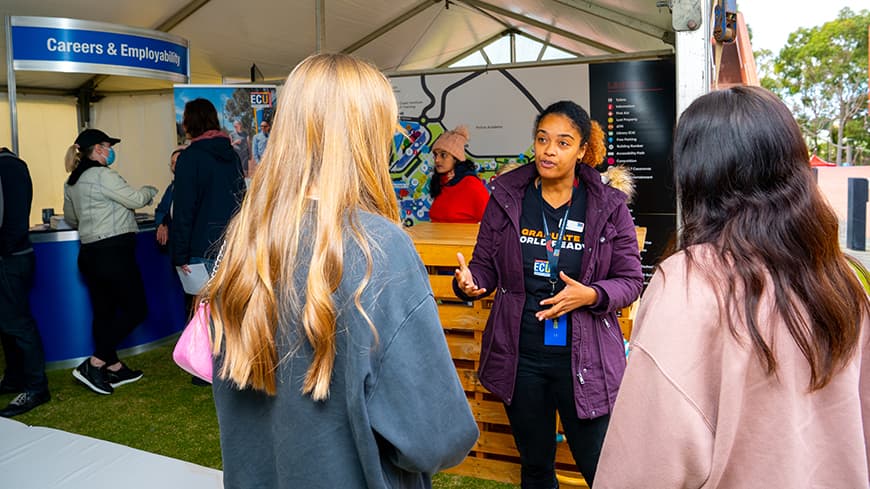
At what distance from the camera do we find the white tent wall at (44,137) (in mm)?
8750

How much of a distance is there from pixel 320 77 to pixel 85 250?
4125 millimetres

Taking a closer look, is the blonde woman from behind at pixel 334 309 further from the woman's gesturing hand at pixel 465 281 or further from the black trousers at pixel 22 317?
the black trousers at pixel 22 317

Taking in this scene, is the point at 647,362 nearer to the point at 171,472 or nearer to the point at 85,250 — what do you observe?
the point at 171,472

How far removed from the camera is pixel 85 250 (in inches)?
183

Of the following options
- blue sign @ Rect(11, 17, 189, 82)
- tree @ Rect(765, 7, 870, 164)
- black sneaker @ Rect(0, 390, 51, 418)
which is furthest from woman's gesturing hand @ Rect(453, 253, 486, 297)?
tree @ Rect(765, 7, 870, 164)

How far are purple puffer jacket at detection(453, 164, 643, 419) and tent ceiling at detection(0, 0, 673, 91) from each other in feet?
13.1

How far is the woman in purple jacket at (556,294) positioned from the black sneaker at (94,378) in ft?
10.8

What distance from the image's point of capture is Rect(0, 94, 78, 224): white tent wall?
875 centimetres

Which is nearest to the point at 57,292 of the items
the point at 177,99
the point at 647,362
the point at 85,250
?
the point at 85,250

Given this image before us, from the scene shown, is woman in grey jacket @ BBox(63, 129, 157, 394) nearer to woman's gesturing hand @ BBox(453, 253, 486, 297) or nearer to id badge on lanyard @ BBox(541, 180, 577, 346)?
woman's gesturing hand @ BBox(453, 253, 486, 297)

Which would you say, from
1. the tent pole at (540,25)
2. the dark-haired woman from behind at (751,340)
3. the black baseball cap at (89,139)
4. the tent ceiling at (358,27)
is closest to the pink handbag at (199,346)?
the dark-haired woman from behind at (751,340)

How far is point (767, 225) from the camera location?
1.14 metres

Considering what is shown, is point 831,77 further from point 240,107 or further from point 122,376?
point 122,376

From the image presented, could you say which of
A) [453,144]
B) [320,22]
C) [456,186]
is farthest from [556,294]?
[320,22]
